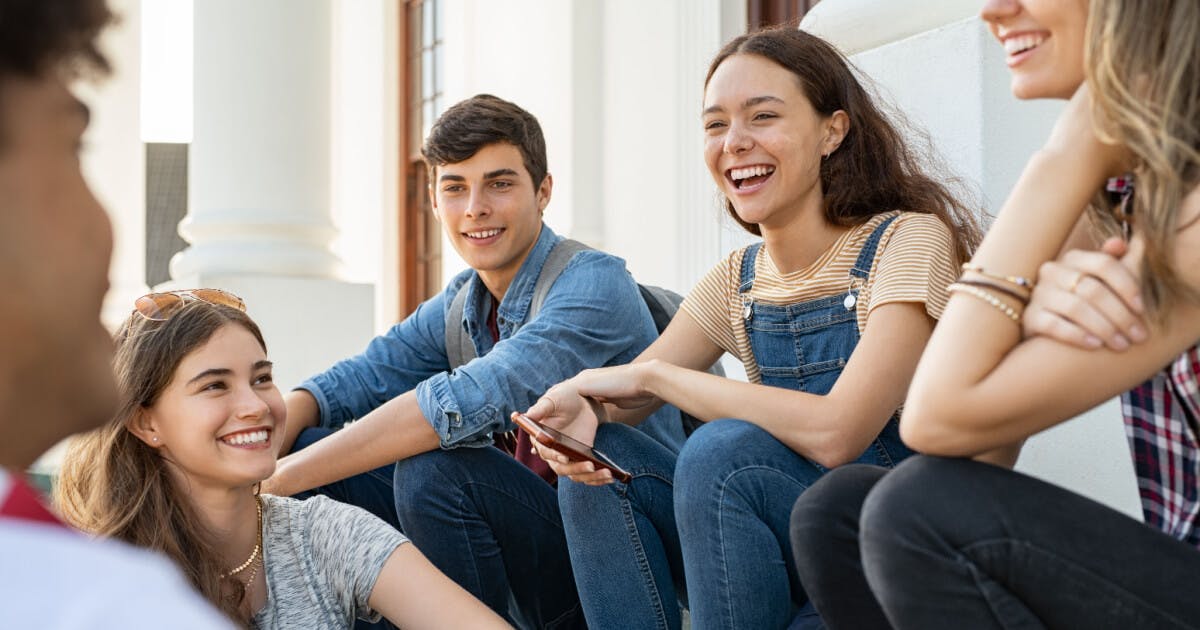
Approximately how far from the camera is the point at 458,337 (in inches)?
133

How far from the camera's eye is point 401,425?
9.17 ft

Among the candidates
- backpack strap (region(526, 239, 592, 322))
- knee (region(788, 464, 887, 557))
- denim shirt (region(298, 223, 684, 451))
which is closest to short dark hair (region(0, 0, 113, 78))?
knee (region(788, 464, 887, 557))

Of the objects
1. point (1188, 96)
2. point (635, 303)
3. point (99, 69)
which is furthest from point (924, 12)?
point (99, 69)

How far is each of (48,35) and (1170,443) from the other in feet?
4.54

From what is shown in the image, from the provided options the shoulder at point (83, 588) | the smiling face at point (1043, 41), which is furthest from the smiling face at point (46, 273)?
the smiling face at point (1043, 41)

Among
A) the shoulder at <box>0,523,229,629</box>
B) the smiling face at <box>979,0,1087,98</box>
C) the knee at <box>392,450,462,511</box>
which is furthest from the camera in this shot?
the knee at <box>392,450,462,511</box>

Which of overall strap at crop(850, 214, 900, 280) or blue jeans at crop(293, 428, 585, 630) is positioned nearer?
overall strap at crop(850, 214, 900, 280)

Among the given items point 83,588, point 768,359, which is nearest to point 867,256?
point 768,359

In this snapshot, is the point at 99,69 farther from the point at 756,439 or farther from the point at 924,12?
the point at 924,12

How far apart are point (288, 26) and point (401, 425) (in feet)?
11.3

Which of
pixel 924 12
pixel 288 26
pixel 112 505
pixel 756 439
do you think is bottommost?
pixel 112 505

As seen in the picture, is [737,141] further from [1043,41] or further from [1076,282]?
[1076,282]

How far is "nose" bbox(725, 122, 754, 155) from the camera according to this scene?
258cm

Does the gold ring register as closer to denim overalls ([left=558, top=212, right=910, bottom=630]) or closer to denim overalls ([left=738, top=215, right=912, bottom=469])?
denim overalls ([left=558, top=212, right=910, bottom=630])
